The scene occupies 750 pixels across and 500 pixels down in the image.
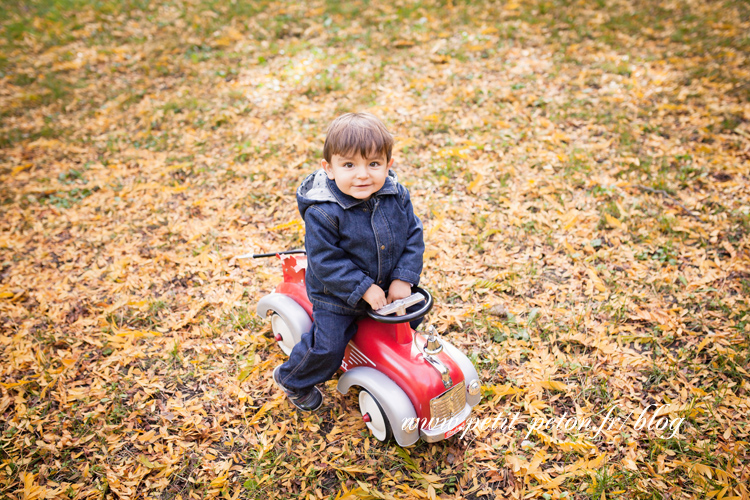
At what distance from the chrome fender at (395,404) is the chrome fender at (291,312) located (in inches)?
24.5

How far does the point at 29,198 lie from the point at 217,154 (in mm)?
A: 2148

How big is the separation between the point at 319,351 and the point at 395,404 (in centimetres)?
55

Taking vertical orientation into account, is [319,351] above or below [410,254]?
below

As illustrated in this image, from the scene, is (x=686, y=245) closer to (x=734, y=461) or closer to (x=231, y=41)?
(x=734, y=461)

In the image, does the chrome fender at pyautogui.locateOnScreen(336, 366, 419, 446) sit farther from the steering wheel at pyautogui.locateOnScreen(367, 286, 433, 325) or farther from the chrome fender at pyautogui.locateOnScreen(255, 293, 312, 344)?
the chrome fender at pyautogui.locateOnScreen(255, 293, 312, 344)

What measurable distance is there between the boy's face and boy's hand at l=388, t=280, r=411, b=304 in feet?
1.78

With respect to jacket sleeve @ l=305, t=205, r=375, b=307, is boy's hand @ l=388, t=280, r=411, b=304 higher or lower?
lower

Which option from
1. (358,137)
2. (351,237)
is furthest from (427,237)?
(358,137)

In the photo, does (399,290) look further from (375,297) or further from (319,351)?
(319,351)

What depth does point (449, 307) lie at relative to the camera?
3.88 meters

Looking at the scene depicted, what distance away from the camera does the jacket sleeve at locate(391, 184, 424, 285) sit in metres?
2.77

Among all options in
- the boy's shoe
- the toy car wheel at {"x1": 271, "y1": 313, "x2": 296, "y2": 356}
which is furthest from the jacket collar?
the boy's shoe

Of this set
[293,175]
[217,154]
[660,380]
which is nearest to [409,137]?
[293,175]

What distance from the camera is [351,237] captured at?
268 cm
